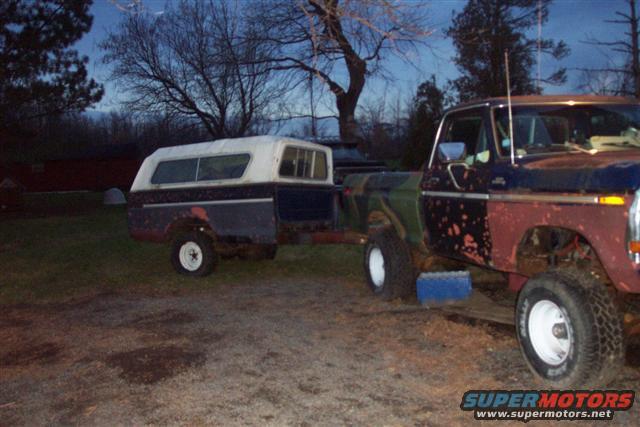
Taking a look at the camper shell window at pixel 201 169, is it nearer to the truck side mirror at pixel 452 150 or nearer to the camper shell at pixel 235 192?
the camper shell at pixel 235 192

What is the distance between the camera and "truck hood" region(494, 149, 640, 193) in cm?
419

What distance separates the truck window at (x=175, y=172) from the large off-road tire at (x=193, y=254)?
2.96ft

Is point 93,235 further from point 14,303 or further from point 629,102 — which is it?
point 629,102

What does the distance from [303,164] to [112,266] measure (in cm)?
449

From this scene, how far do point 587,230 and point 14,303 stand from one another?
7.68 meters

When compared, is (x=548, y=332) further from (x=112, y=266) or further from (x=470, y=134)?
(x=112, y=266)

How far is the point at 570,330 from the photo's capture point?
4504mm

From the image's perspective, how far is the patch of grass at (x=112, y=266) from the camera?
9711mm

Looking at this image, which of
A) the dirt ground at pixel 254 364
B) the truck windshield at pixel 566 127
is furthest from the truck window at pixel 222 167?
the truck windshield at pixel 566 127

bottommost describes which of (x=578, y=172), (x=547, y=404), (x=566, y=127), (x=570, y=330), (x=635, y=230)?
(x=547, y=404)

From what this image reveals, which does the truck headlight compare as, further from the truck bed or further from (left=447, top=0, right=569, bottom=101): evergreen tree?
(left=447, top=0, right=569, bottom=101): evergreen tree

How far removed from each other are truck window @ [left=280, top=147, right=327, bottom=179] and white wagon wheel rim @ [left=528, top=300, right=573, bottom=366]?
201 inches

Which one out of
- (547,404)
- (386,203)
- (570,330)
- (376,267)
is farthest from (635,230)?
(376,267)

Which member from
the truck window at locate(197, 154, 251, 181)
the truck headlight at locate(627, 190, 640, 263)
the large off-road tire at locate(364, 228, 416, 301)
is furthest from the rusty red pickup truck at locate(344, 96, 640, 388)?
the truck window at locate(197, 154, 251, 181)
